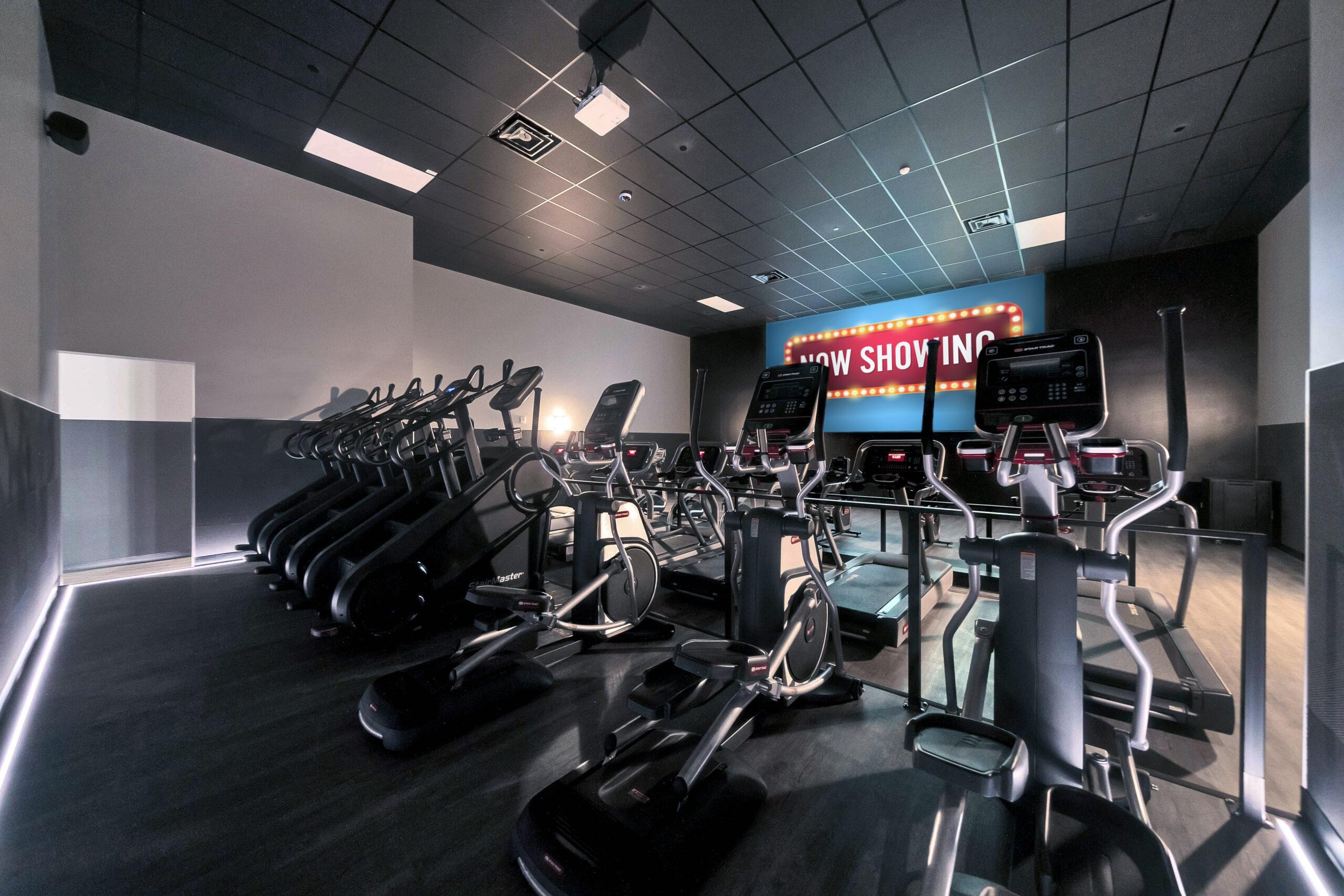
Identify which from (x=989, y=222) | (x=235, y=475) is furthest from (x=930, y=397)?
(x=235, y=475)

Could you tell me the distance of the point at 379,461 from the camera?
3.47m

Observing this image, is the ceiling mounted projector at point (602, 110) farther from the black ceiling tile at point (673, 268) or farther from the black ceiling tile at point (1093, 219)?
the black ceiling tile at point (1093, 219)

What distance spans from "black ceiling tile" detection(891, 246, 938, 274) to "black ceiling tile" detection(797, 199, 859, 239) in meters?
1.05

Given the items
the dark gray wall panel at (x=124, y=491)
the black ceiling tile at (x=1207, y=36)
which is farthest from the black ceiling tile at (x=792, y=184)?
the dark gray wall panel at (x=124, y=491)

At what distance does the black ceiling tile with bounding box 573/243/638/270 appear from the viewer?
6305 mm

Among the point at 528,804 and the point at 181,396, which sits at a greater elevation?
the point at 181,396

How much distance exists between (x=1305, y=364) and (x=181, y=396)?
10.5 metres

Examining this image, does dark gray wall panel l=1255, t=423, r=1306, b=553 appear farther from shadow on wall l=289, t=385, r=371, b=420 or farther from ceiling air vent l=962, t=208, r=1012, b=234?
shadow on wall l=289, t=385, r=371, b=420

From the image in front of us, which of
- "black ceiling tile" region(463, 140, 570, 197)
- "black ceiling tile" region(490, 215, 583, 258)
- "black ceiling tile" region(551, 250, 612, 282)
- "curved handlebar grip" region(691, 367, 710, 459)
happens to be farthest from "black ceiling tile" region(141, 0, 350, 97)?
"curved handlebar grip" region(691, 367, 710, 459)

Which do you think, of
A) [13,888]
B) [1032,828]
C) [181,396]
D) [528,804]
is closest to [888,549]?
[1032,828]

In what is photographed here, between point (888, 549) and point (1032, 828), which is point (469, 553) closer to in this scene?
point (1032, 828)

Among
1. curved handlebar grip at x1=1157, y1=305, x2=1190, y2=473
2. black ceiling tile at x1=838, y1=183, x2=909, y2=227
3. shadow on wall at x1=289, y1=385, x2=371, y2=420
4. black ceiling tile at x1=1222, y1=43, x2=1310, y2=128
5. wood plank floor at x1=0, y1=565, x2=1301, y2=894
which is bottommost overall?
wood plank floor at x1=0, y1=565, x2=1301, y2=894

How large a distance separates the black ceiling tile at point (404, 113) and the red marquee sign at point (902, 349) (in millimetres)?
4769

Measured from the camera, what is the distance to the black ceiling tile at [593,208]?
4.96m
